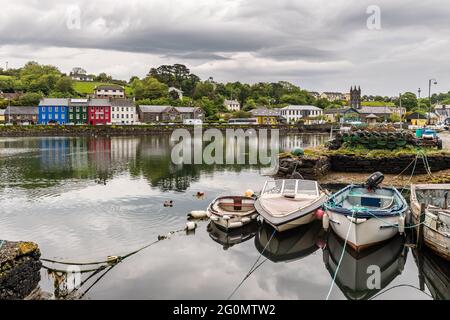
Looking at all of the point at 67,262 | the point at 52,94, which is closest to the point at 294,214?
the point at 67,262

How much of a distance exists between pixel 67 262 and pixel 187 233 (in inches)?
240

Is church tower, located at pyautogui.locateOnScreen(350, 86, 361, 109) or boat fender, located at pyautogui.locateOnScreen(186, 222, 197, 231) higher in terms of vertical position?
church tower, located at pyautogui.locateOnScreen(350, 86, 361, 109)

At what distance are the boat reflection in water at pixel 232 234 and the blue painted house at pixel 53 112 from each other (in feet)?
383

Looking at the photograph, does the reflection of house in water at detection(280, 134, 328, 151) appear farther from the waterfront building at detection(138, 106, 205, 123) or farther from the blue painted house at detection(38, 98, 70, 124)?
the blue painted house at detection(38, 98, 70, 124)

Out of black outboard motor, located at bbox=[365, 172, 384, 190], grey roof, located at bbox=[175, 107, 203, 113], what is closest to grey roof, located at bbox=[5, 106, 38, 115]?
grey roof, located at bbox=[175, 107, 203, 113]

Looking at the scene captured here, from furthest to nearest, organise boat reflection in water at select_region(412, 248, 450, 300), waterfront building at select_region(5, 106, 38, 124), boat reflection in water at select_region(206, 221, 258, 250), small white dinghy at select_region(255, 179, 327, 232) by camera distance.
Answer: waterfront building at select_region(5, 106, 38, 124)
boat reflection in water at select_region(206, 221, 258, 250)
small white dinghy at select_region(255, 179, 327, 232)
boat reflection in water at select_region(412, 248, 450, 300)

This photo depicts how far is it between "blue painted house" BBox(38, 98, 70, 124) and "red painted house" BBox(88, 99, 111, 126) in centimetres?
695

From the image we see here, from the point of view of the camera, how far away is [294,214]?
19359 millimetres

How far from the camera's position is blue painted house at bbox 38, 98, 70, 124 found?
12619 centimetres

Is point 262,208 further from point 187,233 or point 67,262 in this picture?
point 67,262

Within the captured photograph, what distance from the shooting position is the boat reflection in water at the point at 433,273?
14.4 meters

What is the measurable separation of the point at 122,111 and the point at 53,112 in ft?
66.5

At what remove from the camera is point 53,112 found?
416ft

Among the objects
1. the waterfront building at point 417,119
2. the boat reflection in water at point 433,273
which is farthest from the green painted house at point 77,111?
the boat reflection in water at point 433,273
